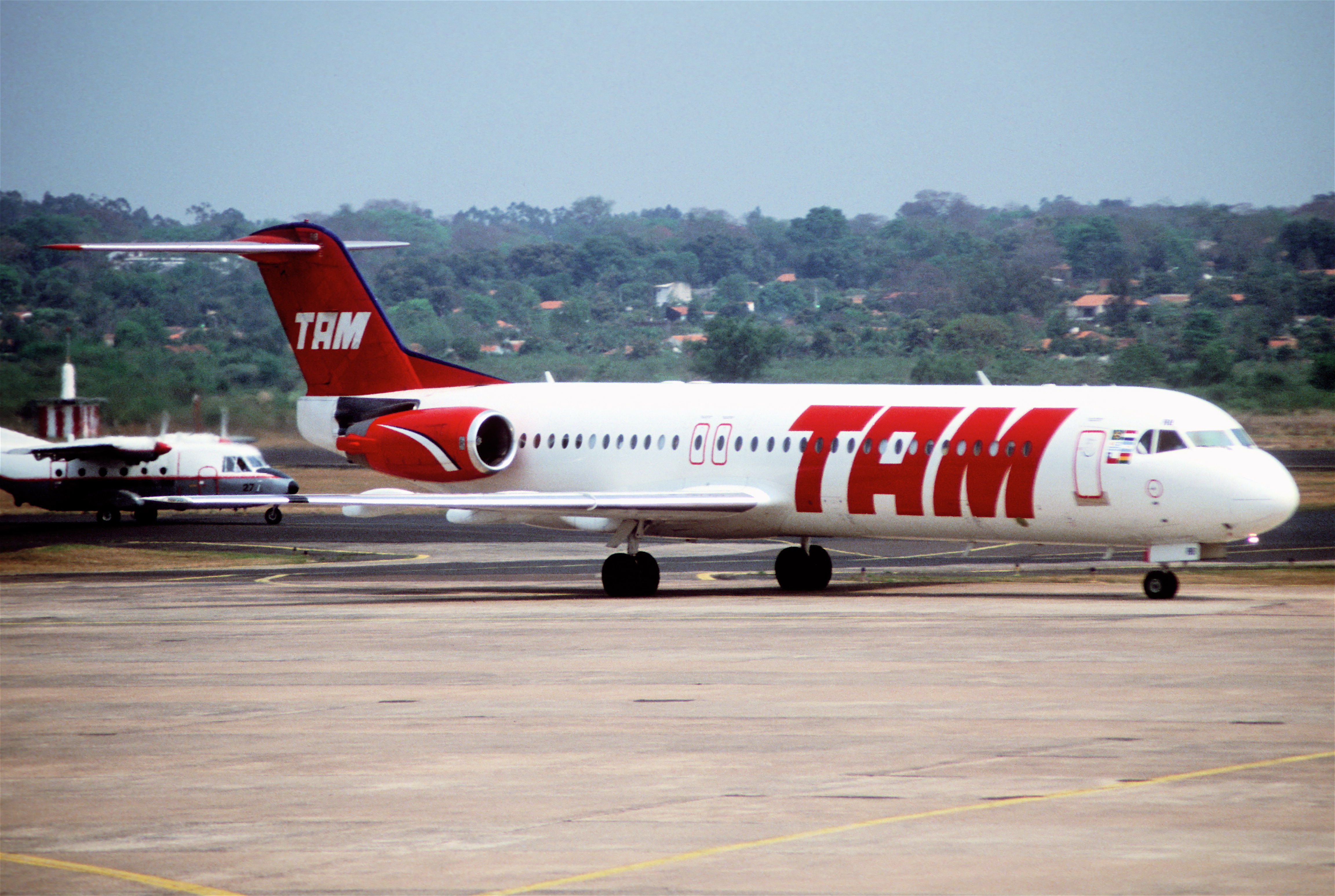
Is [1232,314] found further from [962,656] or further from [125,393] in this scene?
[962,656]

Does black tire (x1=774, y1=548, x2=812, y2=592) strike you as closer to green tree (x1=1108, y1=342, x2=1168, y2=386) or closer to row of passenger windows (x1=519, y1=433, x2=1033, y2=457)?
row of passenger windows (x1=519, y1=433, x2=1033, y2=457)

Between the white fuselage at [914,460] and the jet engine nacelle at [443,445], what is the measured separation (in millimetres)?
265

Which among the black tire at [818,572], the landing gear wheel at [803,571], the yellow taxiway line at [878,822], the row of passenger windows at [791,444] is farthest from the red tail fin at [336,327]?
the yellow taxiway line at [878,822]

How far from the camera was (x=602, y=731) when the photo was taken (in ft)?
50.1

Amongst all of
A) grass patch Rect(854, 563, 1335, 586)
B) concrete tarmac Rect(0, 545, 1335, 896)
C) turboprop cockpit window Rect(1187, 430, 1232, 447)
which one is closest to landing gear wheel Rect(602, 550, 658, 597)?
concrete tarmac Rect(0, 545, 1335, 896)

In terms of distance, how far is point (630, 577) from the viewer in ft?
94.6

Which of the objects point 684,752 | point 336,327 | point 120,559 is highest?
point 336,327

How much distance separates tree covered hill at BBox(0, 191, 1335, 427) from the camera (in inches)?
2702

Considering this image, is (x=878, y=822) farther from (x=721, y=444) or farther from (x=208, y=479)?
(x=208, y=479)

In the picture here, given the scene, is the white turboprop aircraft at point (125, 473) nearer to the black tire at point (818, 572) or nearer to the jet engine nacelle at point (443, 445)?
the jet engine nacelle at point (443, 445)

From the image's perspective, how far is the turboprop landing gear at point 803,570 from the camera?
29719mm

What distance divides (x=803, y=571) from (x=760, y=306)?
11280 centimetres

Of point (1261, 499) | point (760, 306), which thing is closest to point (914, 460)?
point (1261, 499)

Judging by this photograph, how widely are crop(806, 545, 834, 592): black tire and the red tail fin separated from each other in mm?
7557
